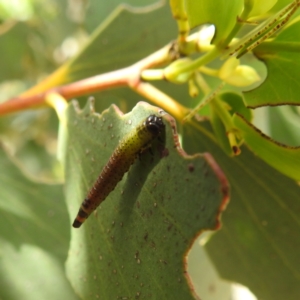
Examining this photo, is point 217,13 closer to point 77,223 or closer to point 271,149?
point 271,149

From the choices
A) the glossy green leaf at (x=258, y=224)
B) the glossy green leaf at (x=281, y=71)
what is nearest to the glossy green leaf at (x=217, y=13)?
the glossy green leaf at (x=281, y=71)

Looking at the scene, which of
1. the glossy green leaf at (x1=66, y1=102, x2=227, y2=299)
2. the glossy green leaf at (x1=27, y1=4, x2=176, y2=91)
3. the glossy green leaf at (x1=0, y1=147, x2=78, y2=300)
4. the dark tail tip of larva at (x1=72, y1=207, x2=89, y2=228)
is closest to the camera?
the glossy green leaf at (x1=66, y1=102, x2=227, y2=299)

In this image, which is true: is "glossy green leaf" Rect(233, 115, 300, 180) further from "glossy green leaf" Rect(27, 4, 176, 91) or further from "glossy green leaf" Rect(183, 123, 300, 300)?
"glossy green leaf" Rect(27, 4, 176, 91)

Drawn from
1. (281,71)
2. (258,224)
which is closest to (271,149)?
(281,71)

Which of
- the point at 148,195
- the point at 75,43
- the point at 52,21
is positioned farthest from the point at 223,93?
the point at 75,43

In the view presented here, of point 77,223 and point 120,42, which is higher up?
point 120,42

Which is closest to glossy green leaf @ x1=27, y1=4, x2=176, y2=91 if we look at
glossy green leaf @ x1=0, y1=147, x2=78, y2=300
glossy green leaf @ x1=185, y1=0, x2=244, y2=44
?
glossy green leaf @ x1=0, y1=147, x2=78, y2=300

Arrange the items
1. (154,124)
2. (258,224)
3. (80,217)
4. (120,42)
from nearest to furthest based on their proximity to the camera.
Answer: (154,124) < (80,217) < (258,224) < (120,42)

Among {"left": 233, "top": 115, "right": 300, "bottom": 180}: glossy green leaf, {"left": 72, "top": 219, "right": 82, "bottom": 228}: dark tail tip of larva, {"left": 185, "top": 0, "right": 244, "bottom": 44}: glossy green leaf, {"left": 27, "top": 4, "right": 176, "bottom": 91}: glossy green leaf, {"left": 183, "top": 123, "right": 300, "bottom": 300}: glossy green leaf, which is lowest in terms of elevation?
{"left": 183, "top": 123, "right": 300, "bottom": 300}: glossy green leaf
